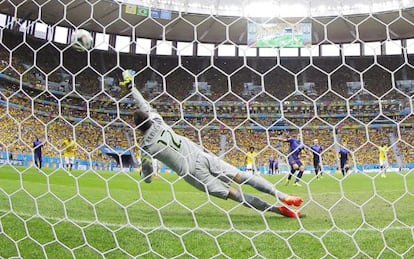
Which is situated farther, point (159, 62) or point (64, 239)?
point (159, 62)

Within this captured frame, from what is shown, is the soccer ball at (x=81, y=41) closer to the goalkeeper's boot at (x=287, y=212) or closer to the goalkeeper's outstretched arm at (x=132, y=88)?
the goalkeeper's outstretched arm at (x=132, y=88)

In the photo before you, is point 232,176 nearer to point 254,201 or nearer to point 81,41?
point 254,201

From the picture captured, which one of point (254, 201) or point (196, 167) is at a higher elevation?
point (196, 167)

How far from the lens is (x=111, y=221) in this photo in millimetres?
3213

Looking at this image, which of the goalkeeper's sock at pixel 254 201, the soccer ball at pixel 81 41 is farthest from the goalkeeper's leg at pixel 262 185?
the soccer ball at pixel 81 41

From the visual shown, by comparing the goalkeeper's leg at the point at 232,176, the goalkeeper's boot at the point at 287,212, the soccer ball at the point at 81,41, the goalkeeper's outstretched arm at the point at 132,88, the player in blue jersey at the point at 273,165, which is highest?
the soccer ball at the point at 81,41

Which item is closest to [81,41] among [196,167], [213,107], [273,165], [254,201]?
[196,167]

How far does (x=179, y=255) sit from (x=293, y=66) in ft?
64.3

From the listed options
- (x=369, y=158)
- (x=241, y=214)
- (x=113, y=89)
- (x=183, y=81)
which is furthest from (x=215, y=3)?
(x=241, y=214)

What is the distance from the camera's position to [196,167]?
129 inches

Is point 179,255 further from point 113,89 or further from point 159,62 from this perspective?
point 159,62

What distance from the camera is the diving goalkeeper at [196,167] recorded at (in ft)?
10.6

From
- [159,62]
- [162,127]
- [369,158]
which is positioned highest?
[162,127]

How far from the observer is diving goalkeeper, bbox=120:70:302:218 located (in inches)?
127
